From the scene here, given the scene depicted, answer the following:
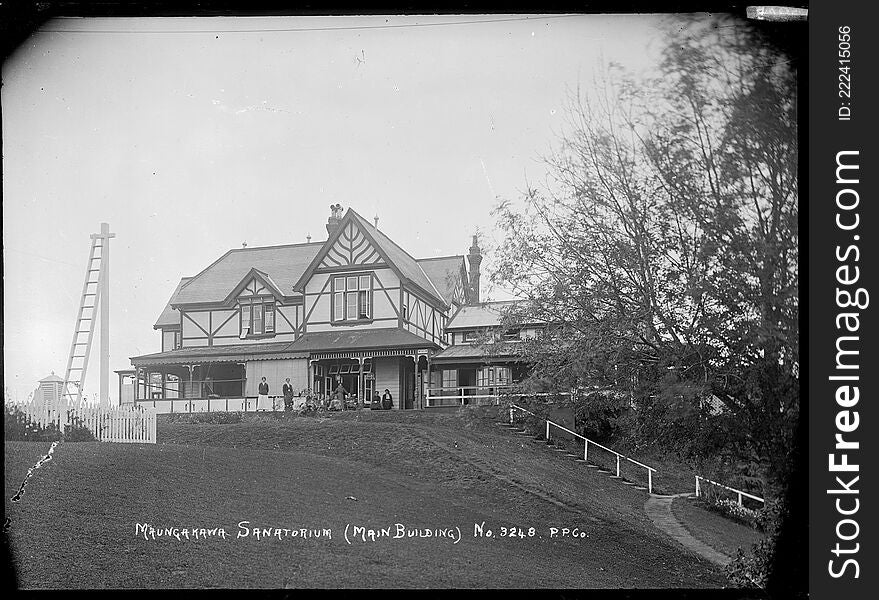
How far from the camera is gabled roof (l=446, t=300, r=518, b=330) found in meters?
7.92

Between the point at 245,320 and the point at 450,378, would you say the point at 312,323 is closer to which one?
the point at 245,320

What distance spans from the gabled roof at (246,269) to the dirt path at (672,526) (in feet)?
12.7

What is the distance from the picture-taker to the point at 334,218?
24.6 ft

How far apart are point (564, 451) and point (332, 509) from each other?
225 cm

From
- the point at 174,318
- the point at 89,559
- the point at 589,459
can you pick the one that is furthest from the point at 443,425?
the point at 89,559

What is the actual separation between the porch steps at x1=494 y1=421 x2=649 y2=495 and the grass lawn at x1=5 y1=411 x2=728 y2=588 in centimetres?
6

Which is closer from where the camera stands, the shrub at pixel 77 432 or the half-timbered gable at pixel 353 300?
the shrub at pixel 77 432

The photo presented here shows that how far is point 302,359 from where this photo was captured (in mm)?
7980

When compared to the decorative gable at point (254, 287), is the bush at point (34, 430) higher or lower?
lower

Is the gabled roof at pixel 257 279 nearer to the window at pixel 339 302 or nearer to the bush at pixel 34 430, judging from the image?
the window at pixel 339 302

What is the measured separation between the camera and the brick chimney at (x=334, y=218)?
7453 millimetres

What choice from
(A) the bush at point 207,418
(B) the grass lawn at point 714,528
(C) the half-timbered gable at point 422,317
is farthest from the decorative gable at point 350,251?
(B) the grass lawn at point 714,528

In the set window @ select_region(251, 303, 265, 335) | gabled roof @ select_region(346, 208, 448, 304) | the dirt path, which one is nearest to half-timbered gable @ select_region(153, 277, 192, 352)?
window @ select_region(251, 303, 265, 335)

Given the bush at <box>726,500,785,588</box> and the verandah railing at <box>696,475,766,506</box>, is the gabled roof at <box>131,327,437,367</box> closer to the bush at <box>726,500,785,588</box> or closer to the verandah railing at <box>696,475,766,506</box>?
the verandah railing at <box>696,475,766,506</box>
